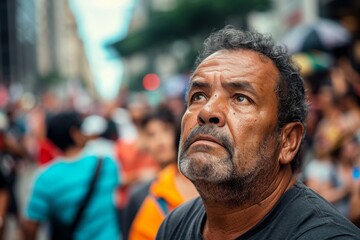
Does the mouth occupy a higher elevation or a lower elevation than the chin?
higher

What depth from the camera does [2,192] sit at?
5.89m

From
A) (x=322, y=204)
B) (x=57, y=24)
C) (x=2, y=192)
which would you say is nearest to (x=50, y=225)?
(x=2, y=192)

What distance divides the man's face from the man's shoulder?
0.29m

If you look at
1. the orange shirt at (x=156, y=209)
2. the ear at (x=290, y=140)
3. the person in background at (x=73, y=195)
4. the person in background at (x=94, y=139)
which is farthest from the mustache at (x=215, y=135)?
the person in background at (x=94, y=139)

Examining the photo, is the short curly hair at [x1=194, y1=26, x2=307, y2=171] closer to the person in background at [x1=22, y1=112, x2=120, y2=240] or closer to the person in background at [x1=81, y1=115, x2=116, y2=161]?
the person in background at [x1=22, y1=112, x2=120, y2=240]

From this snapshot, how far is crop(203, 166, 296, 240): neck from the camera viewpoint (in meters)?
2.19

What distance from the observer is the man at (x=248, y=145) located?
2.10 meters

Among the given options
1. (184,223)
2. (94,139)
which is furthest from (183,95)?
(184,223)

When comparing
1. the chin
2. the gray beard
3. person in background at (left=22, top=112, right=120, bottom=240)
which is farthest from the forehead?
person in background at (left=22, top=112, right=120, bottom=240)

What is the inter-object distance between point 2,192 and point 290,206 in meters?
4.32

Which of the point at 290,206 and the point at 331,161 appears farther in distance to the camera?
the point at 331,161

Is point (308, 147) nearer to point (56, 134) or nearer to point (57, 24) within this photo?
point (56, 134)

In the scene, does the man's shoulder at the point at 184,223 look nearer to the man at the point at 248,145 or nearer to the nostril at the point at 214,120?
the man at the point at 248,145

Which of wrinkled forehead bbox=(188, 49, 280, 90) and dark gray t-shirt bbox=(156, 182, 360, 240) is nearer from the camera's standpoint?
dark gray t-shirt bbox=(156, 182, 360, 240)
